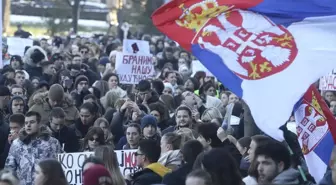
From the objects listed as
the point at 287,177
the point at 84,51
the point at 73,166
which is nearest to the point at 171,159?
the point at 73,166

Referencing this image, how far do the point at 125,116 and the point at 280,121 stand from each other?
5.82m

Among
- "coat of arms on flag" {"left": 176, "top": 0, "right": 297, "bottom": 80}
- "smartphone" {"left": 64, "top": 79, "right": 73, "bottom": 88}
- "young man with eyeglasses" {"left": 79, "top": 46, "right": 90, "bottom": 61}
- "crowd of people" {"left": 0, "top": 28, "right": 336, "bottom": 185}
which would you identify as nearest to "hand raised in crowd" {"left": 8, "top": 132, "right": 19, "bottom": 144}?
"crowd of people" {"left": 0, "top": 28, "right": 336, "bottom": 185}

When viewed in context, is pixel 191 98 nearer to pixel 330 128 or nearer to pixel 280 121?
pixel 330 128

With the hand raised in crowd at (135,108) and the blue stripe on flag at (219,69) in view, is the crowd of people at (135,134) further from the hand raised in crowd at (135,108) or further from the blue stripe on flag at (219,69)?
the blue stripe on flag at (219,69)

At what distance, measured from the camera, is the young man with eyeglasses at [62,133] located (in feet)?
46.1

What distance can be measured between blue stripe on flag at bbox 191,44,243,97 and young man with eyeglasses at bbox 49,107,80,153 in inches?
144

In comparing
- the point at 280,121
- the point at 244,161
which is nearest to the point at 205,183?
the point at 280,121

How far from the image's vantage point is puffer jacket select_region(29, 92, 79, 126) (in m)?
15.5

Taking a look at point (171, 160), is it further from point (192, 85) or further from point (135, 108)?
point (192, 85)

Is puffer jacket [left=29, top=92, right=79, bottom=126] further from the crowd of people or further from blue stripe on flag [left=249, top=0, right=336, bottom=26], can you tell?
blue stripe on flag [left=249, top=0, right=336, bottom=26]

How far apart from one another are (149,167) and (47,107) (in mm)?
5172

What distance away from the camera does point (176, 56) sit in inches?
1241

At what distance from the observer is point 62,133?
1411cm

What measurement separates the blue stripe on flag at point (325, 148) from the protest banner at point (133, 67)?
34.9 ft
